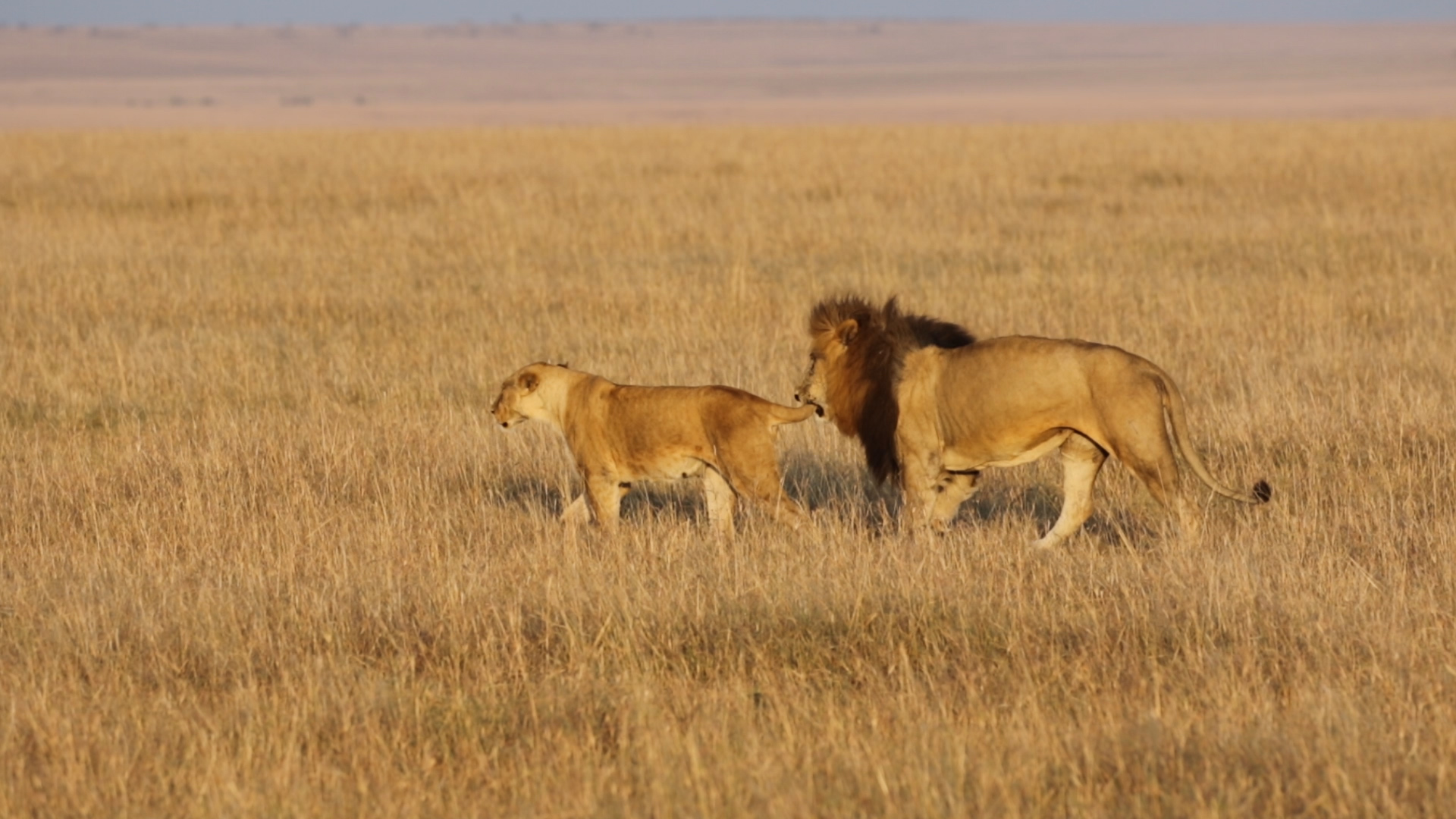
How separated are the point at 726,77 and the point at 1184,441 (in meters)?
156

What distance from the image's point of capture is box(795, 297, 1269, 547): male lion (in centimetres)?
608

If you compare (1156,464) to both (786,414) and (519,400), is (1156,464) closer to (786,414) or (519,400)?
(786,414)

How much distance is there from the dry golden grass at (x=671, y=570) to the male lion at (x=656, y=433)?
182 millimetres

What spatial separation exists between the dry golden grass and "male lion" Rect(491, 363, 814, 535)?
0.18 metres

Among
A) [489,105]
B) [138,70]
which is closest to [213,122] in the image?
[489,105]

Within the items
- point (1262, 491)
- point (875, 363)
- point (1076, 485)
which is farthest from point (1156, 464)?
point (875, 363)

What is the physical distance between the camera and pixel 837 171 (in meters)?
26.2

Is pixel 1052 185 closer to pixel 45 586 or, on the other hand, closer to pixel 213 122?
pixel 45 586

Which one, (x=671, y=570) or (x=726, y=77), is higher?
(x=726, y=77)

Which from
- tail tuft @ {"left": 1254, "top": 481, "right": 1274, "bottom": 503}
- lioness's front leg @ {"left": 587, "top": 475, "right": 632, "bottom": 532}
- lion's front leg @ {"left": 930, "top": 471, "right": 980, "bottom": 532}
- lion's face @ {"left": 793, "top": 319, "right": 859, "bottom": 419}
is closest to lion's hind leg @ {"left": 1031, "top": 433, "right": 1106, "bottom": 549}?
lion's front leg @ {"left": 930, "top": 471, "right": 980, "bottom": 532}

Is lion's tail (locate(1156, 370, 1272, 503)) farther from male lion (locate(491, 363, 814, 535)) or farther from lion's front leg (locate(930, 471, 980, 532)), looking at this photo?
male lion (locate(491, 363, 814, 535))

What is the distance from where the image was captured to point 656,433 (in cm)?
682

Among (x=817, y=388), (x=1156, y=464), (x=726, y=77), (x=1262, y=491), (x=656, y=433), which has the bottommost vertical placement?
(x=1262, y=491)

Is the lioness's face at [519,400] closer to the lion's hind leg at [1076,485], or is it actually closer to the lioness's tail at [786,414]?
the lioness's tail at [786,414]
